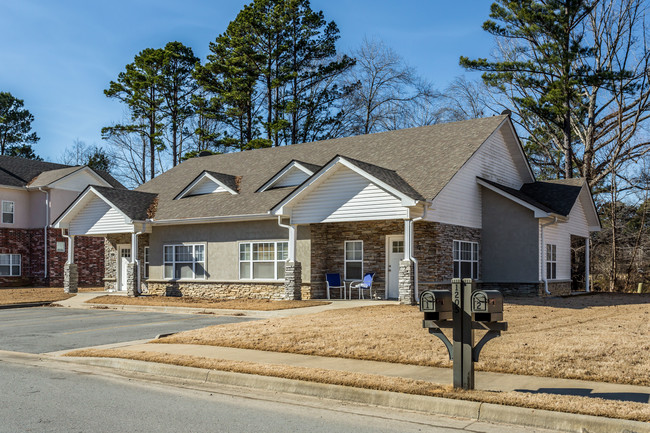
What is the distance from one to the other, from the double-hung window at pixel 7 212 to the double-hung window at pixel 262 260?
65.2ft

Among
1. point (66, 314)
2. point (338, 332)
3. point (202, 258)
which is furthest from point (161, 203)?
point (338, 332)

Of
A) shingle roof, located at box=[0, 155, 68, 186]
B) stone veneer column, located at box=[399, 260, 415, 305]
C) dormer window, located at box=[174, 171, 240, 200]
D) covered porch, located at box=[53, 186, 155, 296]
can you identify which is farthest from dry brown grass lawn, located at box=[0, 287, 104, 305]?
stone veneer column, located at box=[399, 260, 415, 305]

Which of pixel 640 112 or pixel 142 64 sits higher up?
pixel 142 64

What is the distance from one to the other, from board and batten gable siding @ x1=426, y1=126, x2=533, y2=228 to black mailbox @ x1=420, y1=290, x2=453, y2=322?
12106mm

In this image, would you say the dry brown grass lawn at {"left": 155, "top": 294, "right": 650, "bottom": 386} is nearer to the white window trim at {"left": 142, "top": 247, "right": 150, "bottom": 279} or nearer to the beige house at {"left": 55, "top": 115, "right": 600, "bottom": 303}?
the beige house at {"left": 55, "top": 115, "right": 600, "bottom": 303}

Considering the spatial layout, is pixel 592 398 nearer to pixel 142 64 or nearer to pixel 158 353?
pixel 158 353

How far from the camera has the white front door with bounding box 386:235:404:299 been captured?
885 inches

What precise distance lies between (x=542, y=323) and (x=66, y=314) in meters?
14.6

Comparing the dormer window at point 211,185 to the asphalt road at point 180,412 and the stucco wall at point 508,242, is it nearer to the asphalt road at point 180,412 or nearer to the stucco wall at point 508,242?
the stucco wall at point 508,242

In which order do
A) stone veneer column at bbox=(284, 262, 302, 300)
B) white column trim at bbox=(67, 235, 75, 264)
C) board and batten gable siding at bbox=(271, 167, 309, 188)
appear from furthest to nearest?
1. white column trim at bbox=(67, 235, 75, 264)
2. board and batten gable siding at bbox=(271, 167, 309, 188)
3. stone veneer column at bbox=(284, 262, 302, 300)

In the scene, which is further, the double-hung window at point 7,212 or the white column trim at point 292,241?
the double-hung window at point 7,212

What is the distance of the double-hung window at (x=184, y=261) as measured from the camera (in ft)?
86.7

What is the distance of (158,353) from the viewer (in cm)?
1094

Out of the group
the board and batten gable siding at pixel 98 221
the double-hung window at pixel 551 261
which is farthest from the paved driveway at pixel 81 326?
the double-hung window at pixel 551 261
